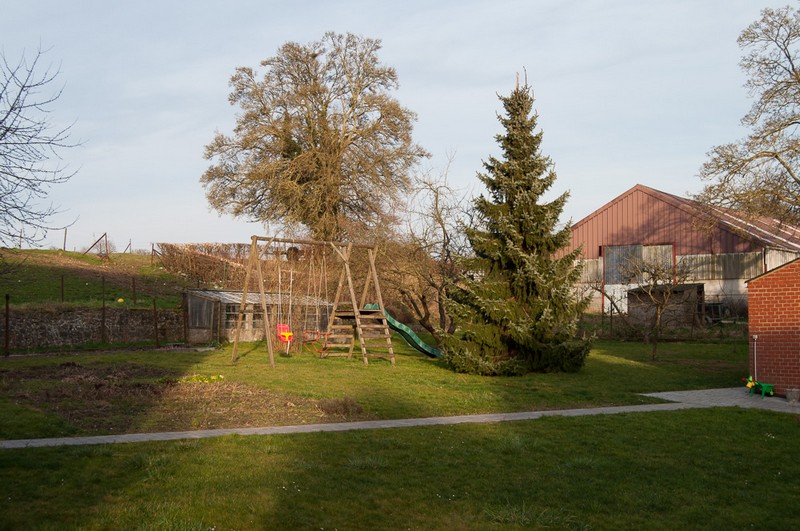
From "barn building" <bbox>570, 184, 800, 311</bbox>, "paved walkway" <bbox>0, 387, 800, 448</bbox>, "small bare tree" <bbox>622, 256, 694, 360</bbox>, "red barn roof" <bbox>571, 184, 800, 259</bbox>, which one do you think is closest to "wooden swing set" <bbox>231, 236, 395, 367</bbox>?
"paved walkway" <bbox>0, 387, 800, 448</bbox>

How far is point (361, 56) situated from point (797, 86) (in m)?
19.7

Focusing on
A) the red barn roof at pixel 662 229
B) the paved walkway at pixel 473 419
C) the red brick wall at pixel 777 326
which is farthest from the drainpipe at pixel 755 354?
the red barn roof at pixel 662 229

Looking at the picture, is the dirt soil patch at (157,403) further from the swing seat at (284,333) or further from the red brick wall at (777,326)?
the red brick wall at (777,326)

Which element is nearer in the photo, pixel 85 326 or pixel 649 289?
pixel 85 326

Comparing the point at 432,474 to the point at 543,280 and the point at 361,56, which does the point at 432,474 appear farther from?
the point at 361,56

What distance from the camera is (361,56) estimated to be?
119 feet

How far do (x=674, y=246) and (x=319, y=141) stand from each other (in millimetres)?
18140

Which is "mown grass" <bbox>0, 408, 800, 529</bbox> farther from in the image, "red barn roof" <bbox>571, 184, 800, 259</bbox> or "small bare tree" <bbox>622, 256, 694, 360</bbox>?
"red barn roof" <bbox>571, 184, 800, 259</bbox>

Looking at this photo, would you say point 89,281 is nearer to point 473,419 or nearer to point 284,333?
point 284,333

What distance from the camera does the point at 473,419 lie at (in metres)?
11.5

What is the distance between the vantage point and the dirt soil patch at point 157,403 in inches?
410

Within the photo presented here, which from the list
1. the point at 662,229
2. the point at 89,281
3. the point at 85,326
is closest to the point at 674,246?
the point at 662,229

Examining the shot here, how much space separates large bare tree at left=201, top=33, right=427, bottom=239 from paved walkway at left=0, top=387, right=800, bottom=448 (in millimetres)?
22070

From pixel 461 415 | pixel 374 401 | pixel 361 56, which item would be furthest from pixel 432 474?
pixel 361 56
